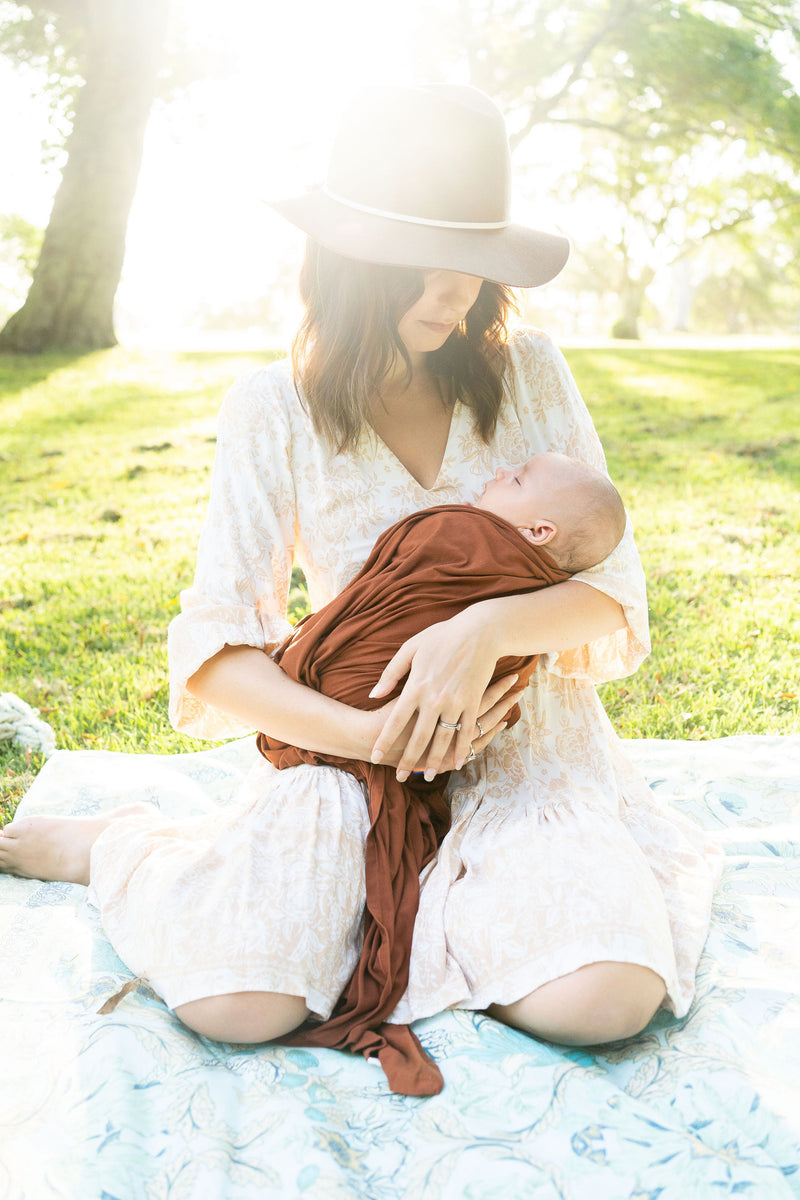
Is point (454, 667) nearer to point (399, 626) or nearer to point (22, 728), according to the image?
point (399, 626)

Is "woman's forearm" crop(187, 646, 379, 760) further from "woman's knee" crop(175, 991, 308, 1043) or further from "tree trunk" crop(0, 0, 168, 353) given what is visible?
"tree trunk" crop(0, 0, 168, 353)

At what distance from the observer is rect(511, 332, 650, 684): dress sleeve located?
213 cm

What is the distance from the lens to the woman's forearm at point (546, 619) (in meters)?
1.89

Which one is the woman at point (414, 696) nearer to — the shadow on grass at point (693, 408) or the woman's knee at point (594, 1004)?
the woman's knee at point (594, 1004)

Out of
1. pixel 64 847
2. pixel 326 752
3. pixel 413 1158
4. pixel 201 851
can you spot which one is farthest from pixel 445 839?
pixel 64 847

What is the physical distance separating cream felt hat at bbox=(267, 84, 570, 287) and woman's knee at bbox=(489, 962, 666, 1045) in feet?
4.28

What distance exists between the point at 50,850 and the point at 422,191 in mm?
1720

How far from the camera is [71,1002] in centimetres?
183

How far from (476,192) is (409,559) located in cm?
77

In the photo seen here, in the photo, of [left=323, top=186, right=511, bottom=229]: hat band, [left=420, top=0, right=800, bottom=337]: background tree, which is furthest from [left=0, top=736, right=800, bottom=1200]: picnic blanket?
[left=420, top=0, right=800, bottom=337]: background tree

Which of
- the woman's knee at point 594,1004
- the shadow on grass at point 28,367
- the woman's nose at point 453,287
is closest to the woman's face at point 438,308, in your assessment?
the woman's nose at point 453,287

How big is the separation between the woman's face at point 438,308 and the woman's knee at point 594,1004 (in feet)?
4.24

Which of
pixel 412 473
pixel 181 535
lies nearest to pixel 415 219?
pixel 412 473

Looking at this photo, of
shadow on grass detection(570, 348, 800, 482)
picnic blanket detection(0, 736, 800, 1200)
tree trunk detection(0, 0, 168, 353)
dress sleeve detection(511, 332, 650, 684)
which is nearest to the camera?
picnic blanket detection(0, 736, 800, 1200)
